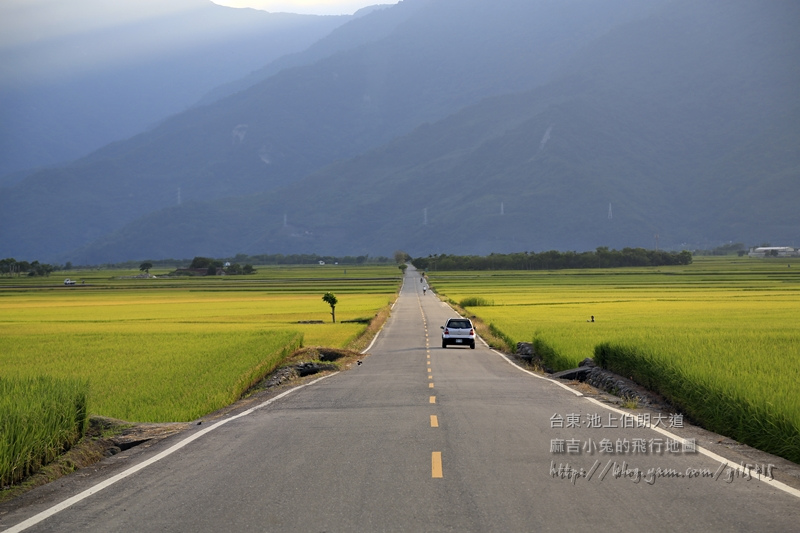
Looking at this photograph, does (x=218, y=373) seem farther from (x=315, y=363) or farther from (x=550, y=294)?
(x=550, y=294)

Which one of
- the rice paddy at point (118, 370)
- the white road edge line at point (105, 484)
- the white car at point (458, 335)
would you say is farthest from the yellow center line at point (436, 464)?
the white car at point (458, 335)

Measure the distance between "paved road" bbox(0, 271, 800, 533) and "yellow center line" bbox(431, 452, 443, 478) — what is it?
6 centimetres

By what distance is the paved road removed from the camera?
8.36 m

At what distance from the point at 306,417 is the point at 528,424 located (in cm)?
422

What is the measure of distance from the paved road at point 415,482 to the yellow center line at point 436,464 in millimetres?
59

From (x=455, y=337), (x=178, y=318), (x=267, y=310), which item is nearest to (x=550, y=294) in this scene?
(x=267, y=310)

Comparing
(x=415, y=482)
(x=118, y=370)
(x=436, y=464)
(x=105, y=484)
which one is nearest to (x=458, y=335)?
(x=118, y=370)

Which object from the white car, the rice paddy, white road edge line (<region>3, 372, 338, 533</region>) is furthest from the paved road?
the white car

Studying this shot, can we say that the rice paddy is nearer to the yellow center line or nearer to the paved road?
the paved road

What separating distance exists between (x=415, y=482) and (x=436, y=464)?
105 centimetres

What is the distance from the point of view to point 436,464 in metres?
10.9

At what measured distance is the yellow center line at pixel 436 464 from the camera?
1027 cm

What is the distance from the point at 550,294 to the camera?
97625mm

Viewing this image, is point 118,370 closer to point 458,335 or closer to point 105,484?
point 105,484
